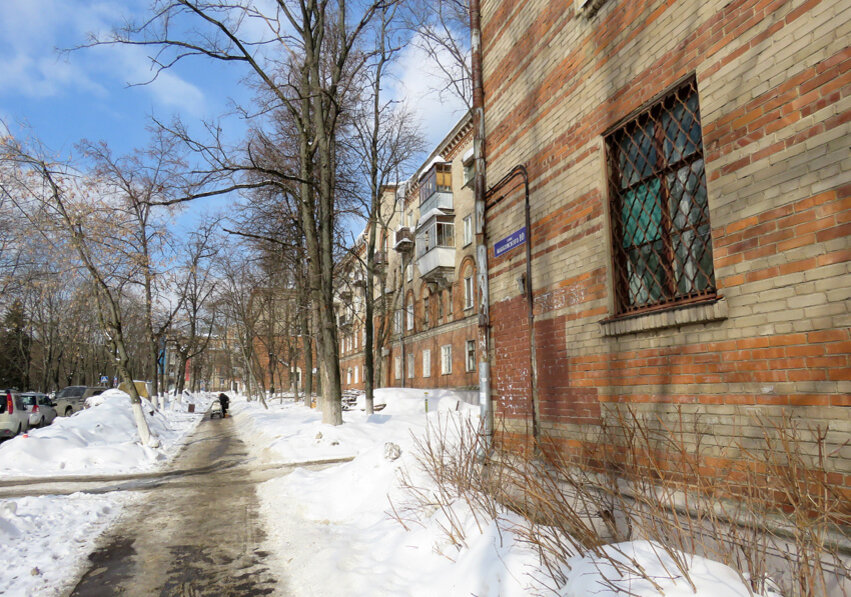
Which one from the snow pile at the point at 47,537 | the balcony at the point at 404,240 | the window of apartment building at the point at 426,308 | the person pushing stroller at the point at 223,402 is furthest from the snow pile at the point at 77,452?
the balcony at the point at 404,240

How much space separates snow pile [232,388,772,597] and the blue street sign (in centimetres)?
223

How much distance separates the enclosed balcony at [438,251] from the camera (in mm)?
31375

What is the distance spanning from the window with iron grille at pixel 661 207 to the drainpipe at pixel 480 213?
96.9 inches

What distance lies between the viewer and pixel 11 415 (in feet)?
62.2

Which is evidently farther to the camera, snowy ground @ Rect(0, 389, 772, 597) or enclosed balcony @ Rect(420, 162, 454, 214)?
enclosed balcony @ Rect(420, 162, 454, 214)

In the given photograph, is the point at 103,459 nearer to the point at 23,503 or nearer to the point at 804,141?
the point at 23,503

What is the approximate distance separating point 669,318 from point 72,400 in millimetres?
34383

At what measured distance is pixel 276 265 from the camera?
2584 cm

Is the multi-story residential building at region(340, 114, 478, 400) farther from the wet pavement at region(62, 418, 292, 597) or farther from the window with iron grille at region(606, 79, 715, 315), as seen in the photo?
the window with iron grille at region(606, 79, 715, 315)

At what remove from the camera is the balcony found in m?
37.6

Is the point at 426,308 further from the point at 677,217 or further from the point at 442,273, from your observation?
the point at 677,217

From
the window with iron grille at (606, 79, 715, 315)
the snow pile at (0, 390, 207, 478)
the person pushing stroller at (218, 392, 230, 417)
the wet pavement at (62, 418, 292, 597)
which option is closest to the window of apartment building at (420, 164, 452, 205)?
the person pushing stroller at (218, 392, 230, 417)

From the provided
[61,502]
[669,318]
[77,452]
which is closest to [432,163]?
[77,452]

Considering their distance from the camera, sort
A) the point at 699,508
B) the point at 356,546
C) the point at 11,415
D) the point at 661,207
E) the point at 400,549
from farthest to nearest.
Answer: the point at 11,415 < the point at 356,546 < the point at 400,549 < the point at 661,207 < the point at 699,508
